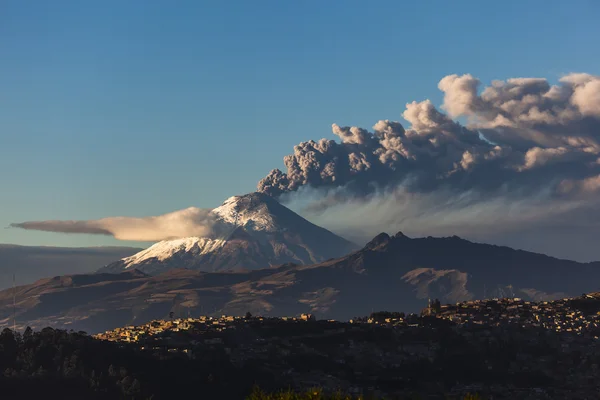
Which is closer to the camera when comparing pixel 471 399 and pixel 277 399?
pixel 471 399

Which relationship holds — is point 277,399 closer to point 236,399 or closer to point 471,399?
point 471,399

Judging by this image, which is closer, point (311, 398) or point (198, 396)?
point (311, 398)

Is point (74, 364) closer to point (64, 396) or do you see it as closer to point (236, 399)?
point (64, 396)

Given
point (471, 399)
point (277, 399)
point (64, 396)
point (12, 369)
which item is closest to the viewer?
point (471, 399)

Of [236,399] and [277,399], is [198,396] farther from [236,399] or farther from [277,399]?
[277,399]

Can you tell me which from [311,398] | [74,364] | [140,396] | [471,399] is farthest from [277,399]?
[74,364]

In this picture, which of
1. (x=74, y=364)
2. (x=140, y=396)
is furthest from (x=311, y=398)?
(x=74, y=364)

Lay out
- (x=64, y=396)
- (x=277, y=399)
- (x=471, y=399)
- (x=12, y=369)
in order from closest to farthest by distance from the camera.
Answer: (x=471, y=399), (x=277, y=399), (x=64, y=396), (x=12, y=369)

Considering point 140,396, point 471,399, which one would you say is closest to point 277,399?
point 471,399
